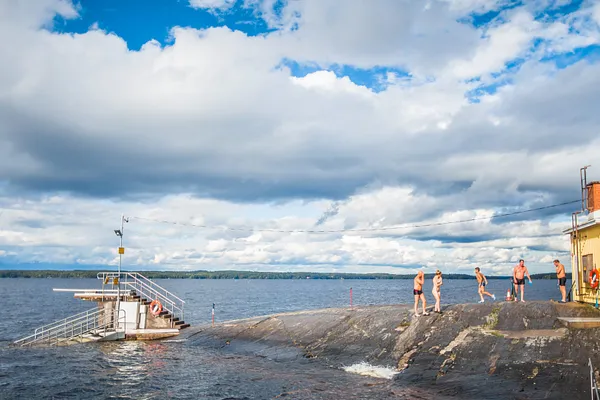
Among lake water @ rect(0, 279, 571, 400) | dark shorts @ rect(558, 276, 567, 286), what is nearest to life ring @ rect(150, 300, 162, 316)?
lake water @ rect(0, 279, 571, 400)

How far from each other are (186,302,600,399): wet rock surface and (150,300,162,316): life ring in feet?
26.3

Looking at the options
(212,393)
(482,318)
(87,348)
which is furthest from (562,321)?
(87,348)

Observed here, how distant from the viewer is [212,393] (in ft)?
72.0

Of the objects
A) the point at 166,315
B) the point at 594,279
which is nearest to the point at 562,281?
the point at 594,279

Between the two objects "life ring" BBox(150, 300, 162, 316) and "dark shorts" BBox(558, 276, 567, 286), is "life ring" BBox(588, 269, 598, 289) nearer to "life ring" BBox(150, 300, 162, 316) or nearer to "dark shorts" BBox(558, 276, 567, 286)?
"dark shorts" BBox(558, 276, 567, 286)

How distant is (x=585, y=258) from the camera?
86.6ft

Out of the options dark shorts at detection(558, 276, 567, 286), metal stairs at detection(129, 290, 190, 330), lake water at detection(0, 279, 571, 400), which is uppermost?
dark shorts at detection(558, 276, 567, 286)

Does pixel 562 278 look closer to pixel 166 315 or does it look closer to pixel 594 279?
pixel 594 279


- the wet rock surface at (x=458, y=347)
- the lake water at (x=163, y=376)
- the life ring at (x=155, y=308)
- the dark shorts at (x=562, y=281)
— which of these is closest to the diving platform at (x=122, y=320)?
the life ring at (x=155, y=308)

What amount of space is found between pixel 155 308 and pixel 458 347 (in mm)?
22633

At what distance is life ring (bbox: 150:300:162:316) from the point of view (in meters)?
36.0

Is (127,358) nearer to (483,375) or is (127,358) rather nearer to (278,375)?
(278,375)

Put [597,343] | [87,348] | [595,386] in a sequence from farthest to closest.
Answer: [87,348] → [597,343] → [595,386]

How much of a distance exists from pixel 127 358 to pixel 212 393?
10.2m
